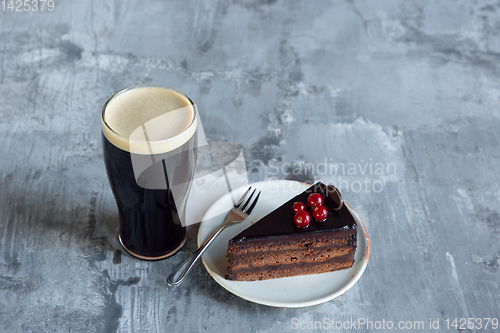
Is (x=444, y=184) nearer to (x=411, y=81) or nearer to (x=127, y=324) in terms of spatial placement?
(x=411, y=81)

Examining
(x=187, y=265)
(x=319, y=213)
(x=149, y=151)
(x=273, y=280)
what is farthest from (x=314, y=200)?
(x=149, y=151)

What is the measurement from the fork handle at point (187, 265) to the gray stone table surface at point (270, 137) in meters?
0.04

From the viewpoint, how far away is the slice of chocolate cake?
1296 mm

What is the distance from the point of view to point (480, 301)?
133cm

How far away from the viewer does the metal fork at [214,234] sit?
1.28 m

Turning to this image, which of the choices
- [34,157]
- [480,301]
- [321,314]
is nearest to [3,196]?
[34,157]

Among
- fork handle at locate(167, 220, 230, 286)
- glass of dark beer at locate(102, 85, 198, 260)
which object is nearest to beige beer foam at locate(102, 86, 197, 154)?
glass of dark beer at locate(102, 85, 198, 260)

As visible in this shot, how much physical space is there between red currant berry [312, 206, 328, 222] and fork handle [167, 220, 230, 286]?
0.92 ft

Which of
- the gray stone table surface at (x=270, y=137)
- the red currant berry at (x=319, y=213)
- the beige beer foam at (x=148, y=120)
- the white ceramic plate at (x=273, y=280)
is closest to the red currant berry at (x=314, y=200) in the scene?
the red currant berry at (x=319, y=213)

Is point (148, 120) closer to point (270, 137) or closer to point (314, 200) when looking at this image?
point (314, 200)

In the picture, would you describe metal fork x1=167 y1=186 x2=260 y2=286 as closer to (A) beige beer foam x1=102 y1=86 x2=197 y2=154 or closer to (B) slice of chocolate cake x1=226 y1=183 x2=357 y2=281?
(B) slice of chocolate cake x1=226 y1=183 x2=357 y2=281

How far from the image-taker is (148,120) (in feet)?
3.81

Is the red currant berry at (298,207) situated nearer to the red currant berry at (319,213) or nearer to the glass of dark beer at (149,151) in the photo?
the red currant berry at (319,213)

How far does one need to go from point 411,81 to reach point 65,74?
1.54 meters
